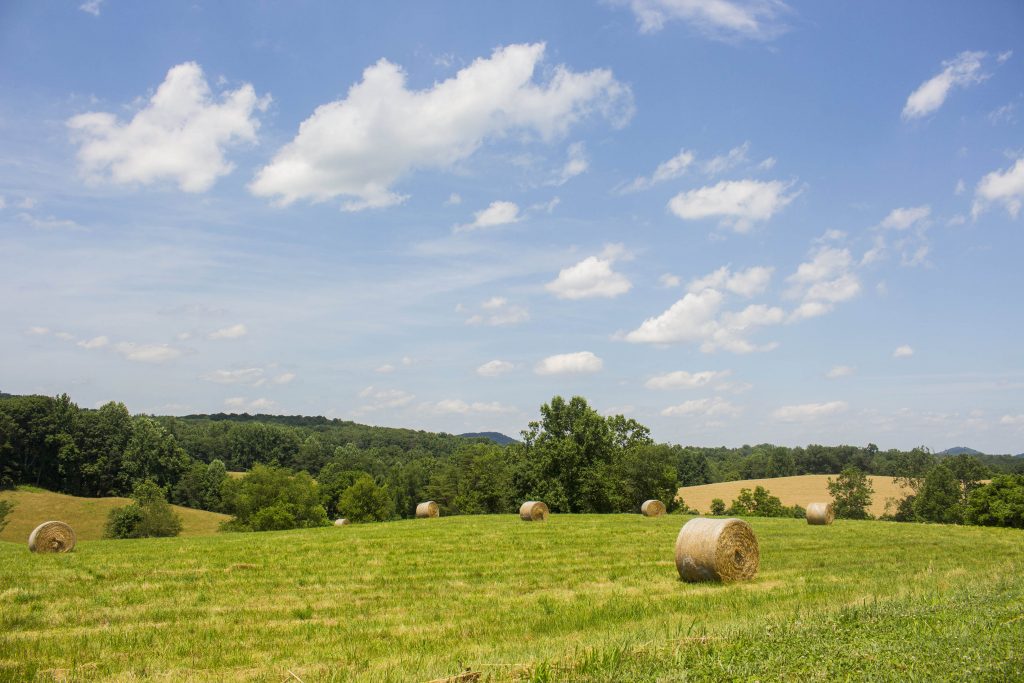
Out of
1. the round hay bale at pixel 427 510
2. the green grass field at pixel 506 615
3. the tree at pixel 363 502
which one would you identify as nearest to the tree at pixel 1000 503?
the green grass field at pixel 506 615

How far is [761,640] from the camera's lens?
282 inches

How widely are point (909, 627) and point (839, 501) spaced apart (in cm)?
8460

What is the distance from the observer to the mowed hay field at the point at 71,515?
2815 inches

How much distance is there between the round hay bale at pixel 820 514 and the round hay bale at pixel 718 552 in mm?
19080

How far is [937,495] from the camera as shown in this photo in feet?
242

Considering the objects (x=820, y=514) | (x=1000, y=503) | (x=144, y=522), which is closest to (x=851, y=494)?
(x=1000, y=503)

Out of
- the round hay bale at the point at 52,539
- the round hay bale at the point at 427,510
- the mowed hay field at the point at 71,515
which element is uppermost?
the round hay bale at the point at 52,539

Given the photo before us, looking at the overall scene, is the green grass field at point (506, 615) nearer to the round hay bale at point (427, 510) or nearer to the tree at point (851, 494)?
the round hay bale at point (427, 510)

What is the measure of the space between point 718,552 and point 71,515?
90.9 metres

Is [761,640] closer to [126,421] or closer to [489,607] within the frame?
[489,607]

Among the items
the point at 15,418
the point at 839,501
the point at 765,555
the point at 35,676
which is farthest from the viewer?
the point at 15,418

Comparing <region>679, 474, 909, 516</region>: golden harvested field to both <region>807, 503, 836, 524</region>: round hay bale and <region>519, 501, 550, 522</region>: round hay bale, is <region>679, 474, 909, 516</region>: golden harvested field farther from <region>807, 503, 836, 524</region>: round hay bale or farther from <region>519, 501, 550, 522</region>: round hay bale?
<region>519, 501, 550, 522</region>: round hay bale

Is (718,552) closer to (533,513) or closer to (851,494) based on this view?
(533,513)

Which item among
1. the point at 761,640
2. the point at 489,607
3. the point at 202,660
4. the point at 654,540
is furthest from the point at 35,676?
the point at 654,540
